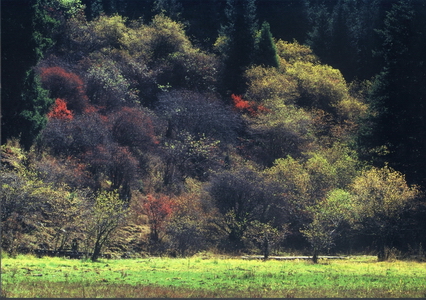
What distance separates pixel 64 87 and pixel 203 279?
109ft

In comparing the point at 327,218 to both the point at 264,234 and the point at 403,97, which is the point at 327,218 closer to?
the point at 264,234

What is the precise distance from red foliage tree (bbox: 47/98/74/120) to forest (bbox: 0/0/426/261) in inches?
8.7

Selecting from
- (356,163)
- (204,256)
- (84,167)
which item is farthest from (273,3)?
(204,256)

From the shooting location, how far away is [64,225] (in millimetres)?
34750

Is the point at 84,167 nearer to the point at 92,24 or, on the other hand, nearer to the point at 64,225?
the point at 64,225

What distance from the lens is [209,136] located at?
182 ft

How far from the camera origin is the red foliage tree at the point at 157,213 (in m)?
41.1

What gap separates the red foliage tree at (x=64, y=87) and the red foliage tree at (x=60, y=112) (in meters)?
2.29

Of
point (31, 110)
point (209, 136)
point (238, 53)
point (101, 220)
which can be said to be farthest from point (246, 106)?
point (101, 220)

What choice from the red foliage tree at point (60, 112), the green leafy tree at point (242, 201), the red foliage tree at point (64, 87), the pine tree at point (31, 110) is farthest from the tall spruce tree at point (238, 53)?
the pine tree at point (31, 110)

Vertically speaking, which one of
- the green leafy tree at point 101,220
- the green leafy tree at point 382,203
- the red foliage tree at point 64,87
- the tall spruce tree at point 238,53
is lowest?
the green leafy tree at point 101,220

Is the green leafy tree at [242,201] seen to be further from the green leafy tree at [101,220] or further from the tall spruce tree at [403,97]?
the green leafy tree at [101,220]

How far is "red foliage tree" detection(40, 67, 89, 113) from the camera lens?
170 ft

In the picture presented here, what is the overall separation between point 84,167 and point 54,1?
2957 centimetres
